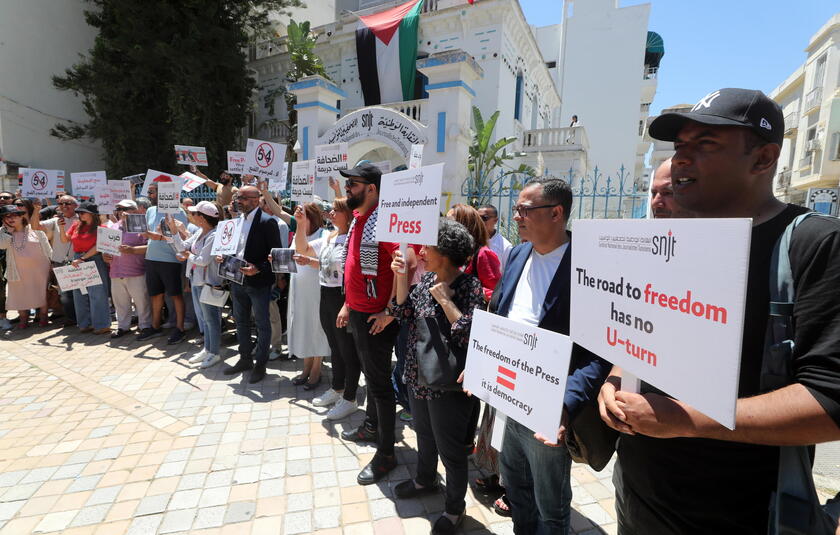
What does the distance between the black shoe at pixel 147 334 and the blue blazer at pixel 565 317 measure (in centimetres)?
598

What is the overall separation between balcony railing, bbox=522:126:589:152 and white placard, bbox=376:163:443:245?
11337mm

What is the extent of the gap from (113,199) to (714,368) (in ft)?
25.8

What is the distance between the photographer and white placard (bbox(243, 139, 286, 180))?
5609 mm

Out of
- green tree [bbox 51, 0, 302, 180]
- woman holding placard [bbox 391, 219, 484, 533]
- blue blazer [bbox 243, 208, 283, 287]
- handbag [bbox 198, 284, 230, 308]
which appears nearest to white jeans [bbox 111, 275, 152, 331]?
handbag [bbox 198, 284, 230, 308]

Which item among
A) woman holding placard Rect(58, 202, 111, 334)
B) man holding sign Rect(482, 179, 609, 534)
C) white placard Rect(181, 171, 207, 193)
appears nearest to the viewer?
man holding sign Rect(482, 179, 609, 534)

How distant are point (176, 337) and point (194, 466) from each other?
3435mm

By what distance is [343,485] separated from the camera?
9.19ft

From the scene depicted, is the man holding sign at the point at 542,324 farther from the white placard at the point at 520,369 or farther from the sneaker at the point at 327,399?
the sneaker at the point at 327,399

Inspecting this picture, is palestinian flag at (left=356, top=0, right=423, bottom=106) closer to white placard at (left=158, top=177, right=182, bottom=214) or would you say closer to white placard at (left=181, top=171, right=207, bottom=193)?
white placard at (left=181, top=171, right=207, bottom=193)

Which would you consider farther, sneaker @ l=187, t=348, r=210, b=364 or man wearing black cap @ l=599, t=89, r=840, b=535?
sneaker @ l=187, t=348, r=210, b=364

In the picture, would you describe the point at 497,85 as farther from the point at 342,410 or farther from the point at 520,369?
the point at 520,369

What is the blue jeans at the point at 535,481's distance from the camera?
5.73ft

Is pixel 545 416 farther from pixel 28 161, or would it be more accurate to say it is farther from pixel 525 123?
pixel 28 161

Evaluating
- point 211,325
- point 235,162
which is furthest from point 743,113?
point 235,162
